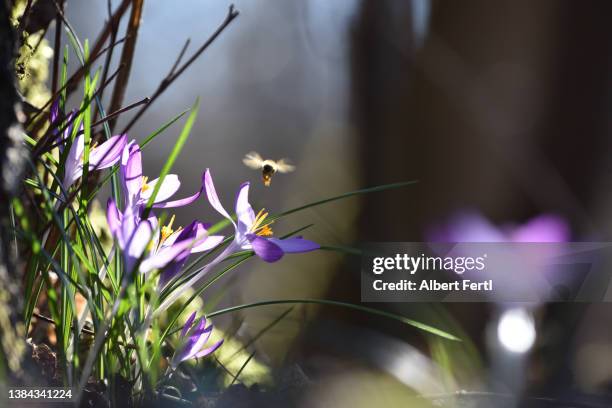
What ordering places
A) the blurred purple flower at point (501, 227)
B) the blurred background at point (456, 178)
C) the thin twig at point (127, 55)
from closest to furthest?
the thin twig at point (127, 55) → the blurred background at point (456, 178) → the blurred purple flower at point (501, 227)

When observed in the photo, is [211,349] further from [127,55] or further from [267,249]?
[127,55]

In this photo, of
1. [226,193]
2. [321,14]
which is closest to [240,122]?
[226,193]

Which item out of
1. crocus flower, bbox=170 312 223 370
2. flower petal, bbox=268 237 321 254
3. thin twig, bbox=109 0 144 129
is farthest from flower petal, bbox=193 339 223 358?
thin twig, bbox=109 0 144 129

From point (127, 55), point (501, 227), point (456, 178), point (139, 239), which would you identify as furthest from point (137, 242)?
point (456, 178)

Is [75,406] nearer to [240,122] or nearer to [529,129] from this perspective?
[529,129]

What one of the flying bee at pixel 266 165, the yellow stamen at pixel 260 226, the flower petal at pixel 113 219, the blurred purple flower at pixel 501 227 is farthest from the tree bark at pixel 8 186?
the blurred purple flower at pixel 501 227

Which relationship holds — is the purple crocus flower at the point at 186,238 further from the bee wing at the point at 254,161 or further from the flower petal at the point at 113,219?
the bee wing at the point at 254,161

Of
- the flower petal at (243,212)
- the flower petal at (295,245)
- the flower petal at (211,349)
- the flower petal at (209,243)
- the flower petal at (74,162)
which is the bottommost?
the flower petal at (211,349)
